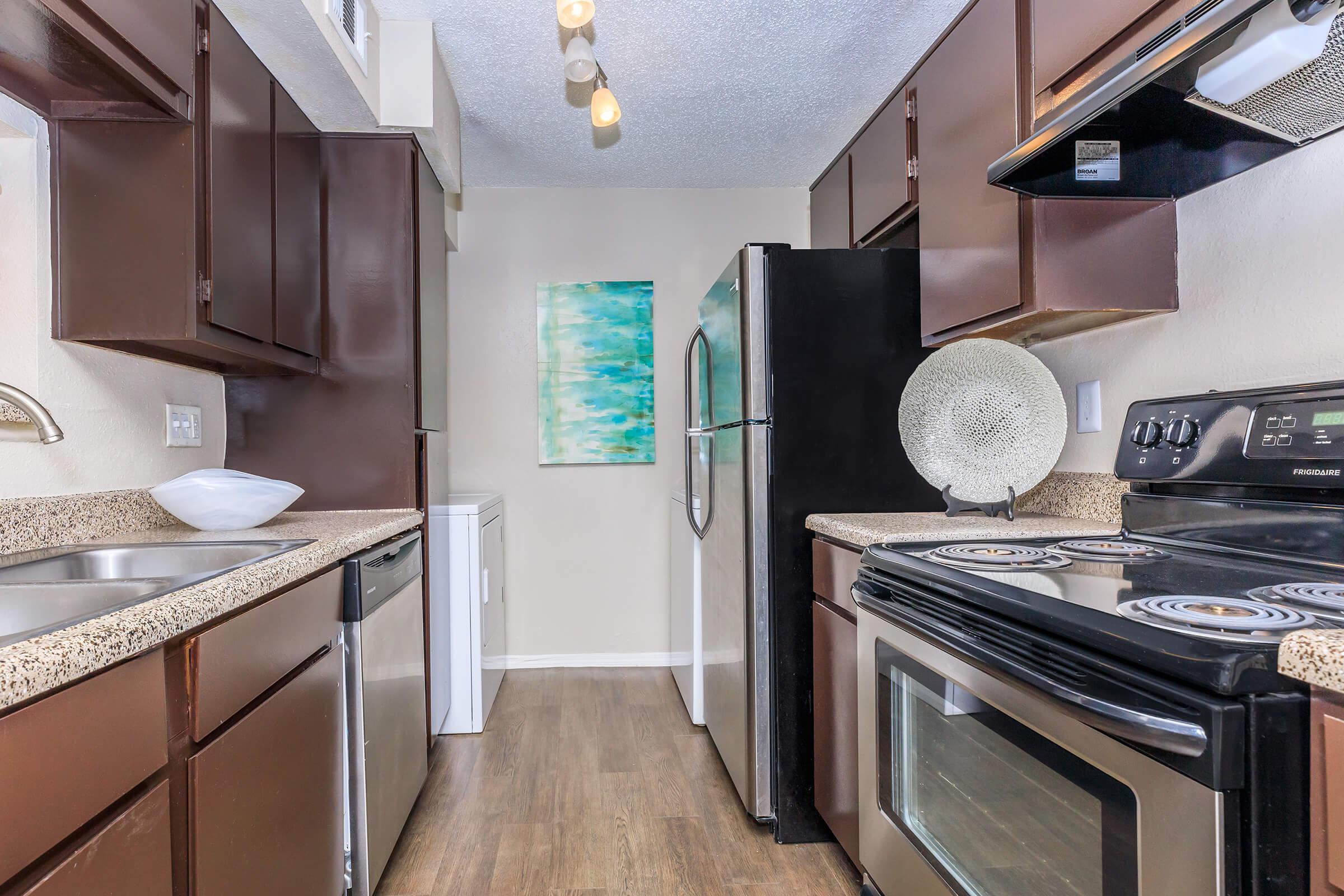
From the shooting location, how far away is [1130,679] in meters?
0.75

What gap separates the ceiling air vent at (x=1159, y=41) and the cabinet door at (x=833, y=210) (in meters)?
1.52

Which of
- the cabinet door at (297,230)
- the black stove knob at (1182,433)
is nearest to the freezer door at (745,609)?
the black stove knob at (1182,433)

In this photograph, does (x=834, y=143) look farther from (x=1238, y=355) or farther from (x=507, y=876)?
(x=507, y=876)

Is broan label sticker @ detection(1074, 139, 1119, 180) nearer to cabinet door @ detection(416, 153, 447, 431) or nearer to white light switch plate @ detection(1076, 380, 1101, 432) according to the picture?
white light switch plate @ detection(1076, 380, 1101, 432)

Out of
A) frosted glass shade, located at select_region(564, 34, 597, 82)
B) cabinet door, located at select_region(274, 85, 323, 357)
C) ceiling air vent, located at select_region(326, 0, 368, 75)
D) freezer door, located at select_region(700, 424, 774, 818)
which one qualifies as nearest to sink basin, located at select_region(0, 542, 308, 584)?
cabinet door, located at select_region(274, 85, 323, 357)

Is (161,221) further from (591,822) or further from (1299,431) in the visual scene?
(1299,431)

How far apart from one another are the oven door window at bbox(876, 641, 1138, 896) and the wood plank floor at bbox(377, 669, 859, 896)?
68cm

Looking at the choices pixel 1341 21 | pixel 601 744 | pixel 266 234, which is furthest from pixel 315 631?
pixel 1341 21

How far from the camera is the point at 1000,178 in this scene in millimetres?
1391

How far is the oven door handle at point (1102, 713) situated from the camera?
0.68 meters

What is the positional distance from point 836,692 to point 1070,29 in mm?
1472

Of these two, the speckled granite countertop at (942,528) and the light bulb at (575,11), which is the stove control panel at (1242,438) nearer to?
the speckled granite countertop at (942,528)

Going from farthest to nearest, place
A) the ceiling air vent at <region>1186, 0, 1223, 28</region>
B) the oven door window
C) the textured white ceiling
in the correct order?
the textured white ceiling
the ceiling air vent at <region>1186, 0, 1223, 28</region>
the oven door window

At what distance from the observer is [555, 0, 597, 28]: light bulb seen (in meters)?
1.79
